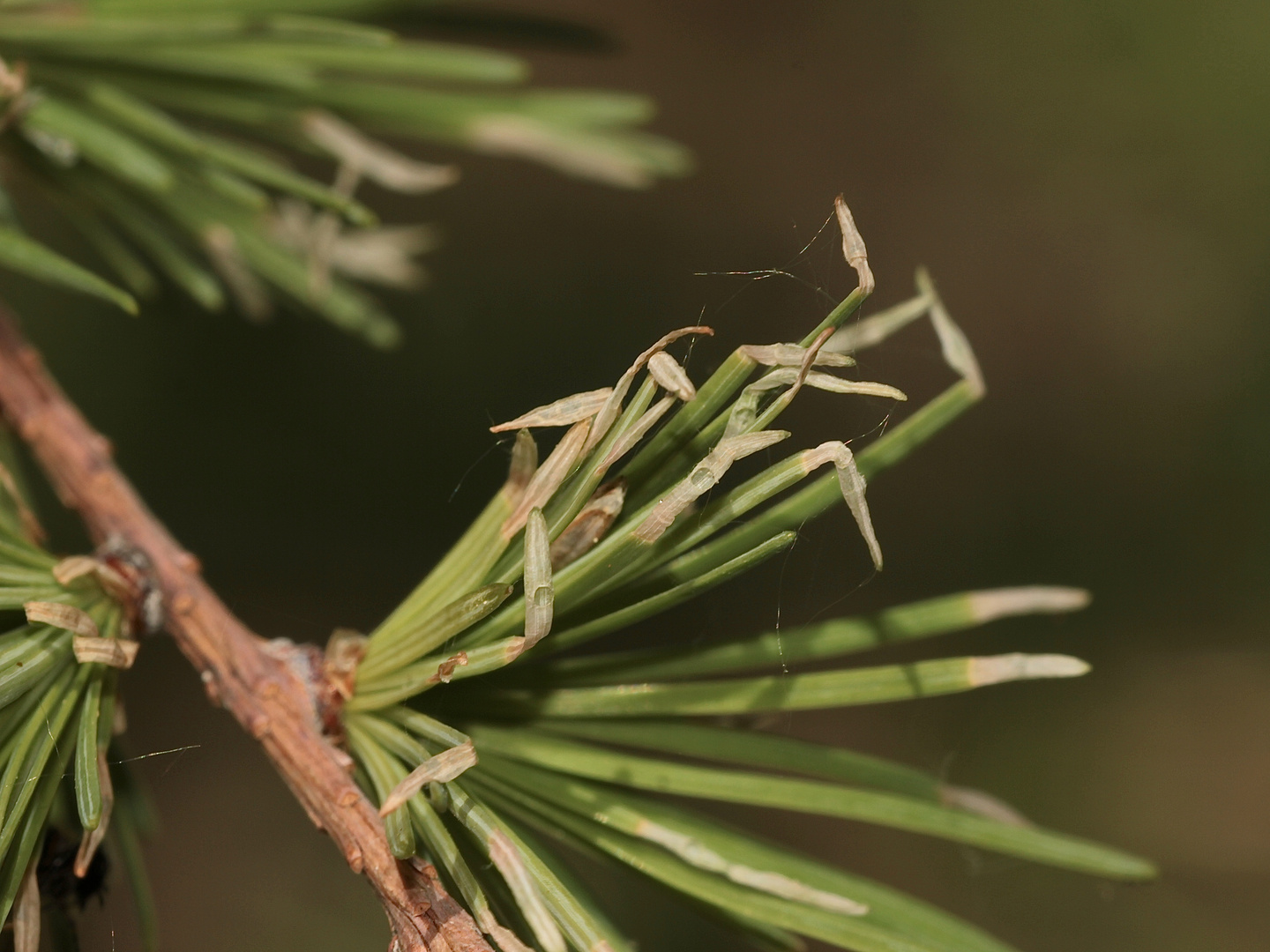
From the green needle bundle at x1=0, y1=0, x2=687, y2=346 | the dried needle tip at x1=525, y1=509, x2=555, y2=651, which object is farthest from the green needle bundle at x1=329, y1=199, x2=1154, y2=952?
the green needle bundle at x1=0, y1=0, x2=687, y2=346

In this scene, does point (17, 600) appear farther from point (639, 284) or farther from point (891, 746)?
point (891, 746)

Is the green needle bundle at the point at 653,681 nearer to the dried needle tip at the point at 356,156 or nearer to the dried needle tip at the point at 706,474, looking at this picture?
the dried needle tip at the point at 706,474

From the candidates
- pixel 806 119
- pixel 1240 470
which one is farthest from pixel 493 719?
pixel 806 119

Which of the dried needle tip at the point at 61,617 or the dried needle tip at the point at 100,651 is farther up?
the dried needle tip at the point at 61,617

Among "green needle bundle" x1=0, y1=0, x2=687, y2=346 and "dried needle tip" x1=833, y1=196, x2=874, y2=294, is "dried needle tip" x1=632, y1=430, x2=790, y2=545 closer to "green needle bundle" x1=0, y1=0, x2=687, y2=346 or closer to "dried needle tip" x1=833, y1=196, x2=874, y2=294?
"dried needle tip" x1=833, y1=196, x2=874, y2=294

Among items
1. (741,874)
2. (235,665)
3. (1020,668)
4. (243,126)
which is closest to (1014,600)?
(1020,668)

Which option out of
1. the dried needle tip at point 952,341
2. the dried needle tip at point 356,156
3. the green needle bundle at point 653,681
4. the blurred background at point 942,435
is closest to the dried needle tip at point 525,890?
the green needle bundle at point 653,681
